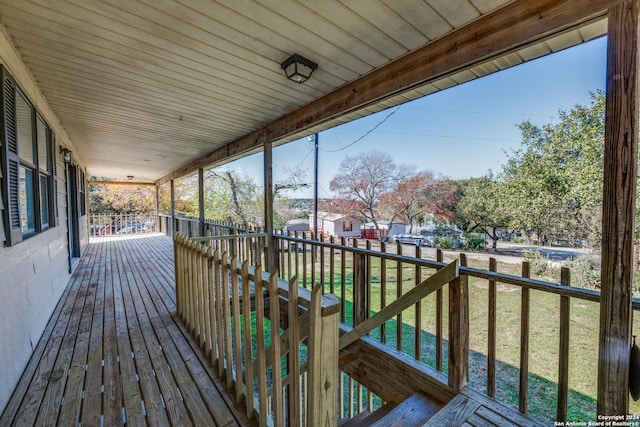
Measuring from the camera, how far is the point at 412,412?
1784 mm

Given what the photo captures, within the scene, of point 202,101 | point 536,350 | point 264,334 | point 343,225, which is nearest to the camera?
point 264,334

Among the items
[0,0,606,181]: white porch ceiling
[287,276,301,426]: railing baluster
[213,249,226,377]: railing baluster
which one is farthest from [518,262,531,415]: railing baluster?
[213,249,226,377]: railing baluster

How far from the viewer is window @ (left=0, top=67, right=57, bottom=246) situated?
6.24 feet

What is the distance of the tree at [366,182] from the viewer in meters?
12.3

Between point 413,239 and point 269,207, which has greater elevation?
point 269,207

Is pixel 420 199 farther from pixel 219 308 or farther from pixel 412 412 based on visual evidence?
pixel 219 308

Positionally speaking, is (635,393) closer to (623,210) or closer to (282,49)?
(623,210)

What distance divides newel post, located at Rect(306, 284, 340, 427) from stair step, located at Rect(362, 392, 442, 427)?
3.25ft

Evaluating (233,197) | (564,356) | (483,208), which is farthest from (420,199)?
(233,197)

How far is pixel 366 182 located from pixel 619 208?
38.4 ft

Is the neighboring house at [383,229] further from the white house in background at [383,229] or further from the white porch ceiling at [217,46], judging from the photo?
the white porch ceiling at [217,46]

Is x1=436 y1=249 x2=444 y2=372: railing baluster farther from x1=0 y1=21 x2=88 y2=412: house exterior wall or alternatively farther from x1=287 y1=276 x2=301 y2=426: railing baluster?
x1=0 y1=21 x2=88 y2=412: house exterior wall

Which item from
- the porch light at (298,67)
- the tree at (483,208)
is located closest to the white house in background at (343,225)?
the tree at (483,208)

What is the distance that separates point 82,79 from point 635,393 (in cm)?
484
